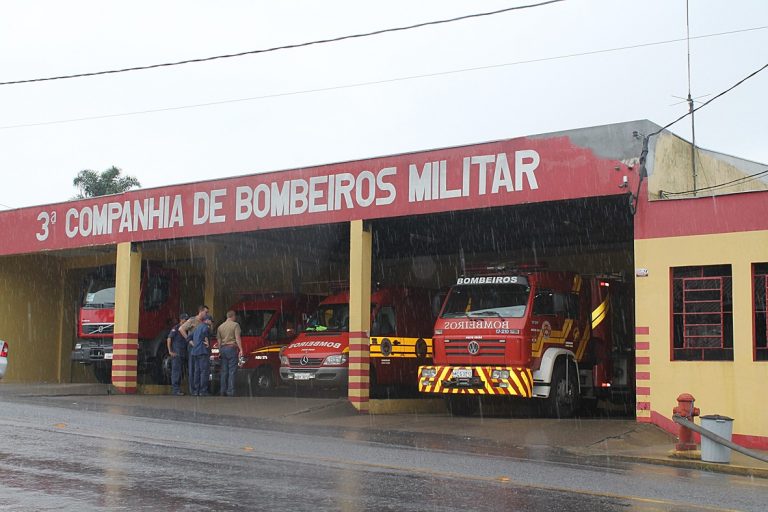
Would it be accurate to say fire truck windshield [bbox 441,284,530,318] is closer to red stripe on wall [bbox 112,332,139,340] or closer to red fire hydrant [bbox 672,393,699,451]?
red fire hydrant [bbox 672,393,699,451]

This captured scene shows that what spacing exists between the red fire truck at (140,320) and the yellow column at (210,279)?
108 cm

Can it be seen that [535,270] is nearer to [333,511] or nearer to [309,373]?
[309,373]

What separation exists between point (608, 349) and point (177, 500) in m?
13.4

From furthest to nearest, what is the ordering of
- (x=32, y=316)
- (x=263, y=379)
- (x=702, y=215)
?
(x=32, y=316) → (x=263, y=379) → (x=702, y=215)

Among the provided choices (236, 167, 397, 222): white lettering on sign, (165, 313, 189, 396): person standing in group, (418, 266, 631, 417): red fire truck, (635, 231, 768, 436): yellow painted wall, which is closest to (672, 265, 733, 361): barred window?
(635, 231, 768, 436): yellow painted wall

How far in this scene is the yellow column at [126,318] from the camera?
76.3ft

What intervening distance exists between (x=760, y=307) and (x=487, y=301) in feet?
16.6

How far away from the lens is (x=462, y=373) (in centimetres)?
1758

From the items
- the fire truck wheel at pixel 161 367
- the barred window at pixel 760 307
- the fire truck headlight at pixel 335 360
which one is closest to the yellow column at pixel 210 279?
the fire truck wheel at pixel 161 367

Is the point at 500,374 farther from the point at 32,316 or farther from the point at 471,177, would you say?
the point at 32,316

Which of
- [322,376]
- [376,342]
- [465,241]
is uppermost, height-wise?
[465,241]

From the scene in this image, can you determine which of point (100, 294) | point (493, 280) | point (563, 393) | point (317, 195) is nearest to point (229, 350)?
point (317, 195)

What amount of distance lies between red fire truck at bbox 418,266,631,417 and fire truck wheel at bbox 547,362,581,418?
2 cm

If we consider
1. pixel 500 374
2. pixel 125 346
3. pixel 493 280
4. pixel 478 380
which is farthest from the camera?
pixel 125 346
